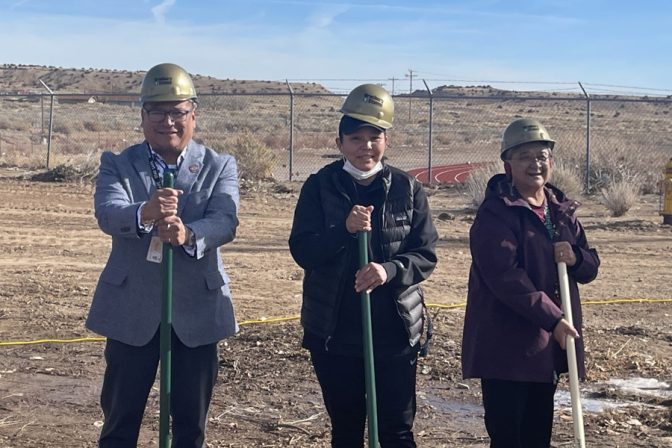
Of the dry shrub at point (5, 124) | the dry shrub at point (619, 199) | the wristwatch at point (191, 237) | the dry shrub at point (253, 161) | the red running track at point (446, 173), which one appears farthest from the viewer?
the dry shrub at point (5, 124)

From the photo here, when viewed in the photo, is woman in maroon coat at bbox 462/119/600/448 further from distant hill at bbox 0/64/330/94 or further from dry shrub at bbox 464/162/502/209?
Result: distant hill at bbox 0/64/330/94

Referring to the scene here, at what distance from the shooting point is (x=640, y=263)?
44.5 ft

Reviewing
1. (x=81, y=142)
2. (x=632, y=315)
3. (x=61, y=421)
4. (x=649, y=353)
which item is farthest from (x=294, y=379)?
(x=81, y=142)

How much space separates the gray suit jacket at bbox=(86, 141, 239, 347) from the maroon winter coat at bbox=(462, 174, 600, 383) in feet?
3.87

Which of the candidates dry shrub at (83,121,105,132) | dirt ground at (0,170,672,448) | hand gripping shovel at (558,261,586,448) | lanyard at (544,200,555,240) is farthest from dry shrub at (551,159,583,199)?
dry shrub at (83,121,105,132)

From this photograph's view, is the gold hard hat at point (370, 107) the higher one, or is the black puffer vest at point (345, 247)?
the gold hard hat at point (370, 107)

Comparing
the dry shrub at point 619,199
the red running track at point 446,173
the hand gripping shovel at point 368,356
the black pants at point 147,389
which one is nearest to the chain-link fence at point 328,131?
the red running track at point 446,173

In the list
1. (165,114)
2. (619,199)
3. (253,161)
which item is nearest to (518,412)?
(165,114)

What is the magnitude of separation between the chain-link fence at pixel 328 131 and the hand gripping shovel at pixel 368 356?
1274cm

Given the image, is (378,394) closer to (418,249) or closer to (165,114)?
(418,249)

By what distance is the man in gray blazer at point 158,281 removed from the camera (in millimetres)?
4590

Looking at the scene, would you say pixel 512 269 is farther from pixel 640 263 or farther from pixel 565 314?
pixel 640 263

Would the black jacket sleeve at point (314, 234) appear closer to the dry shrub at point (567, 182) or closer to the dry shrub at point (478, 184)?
the dry shrub at point (478, 184)

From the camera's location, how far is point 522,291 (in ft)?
15.7
